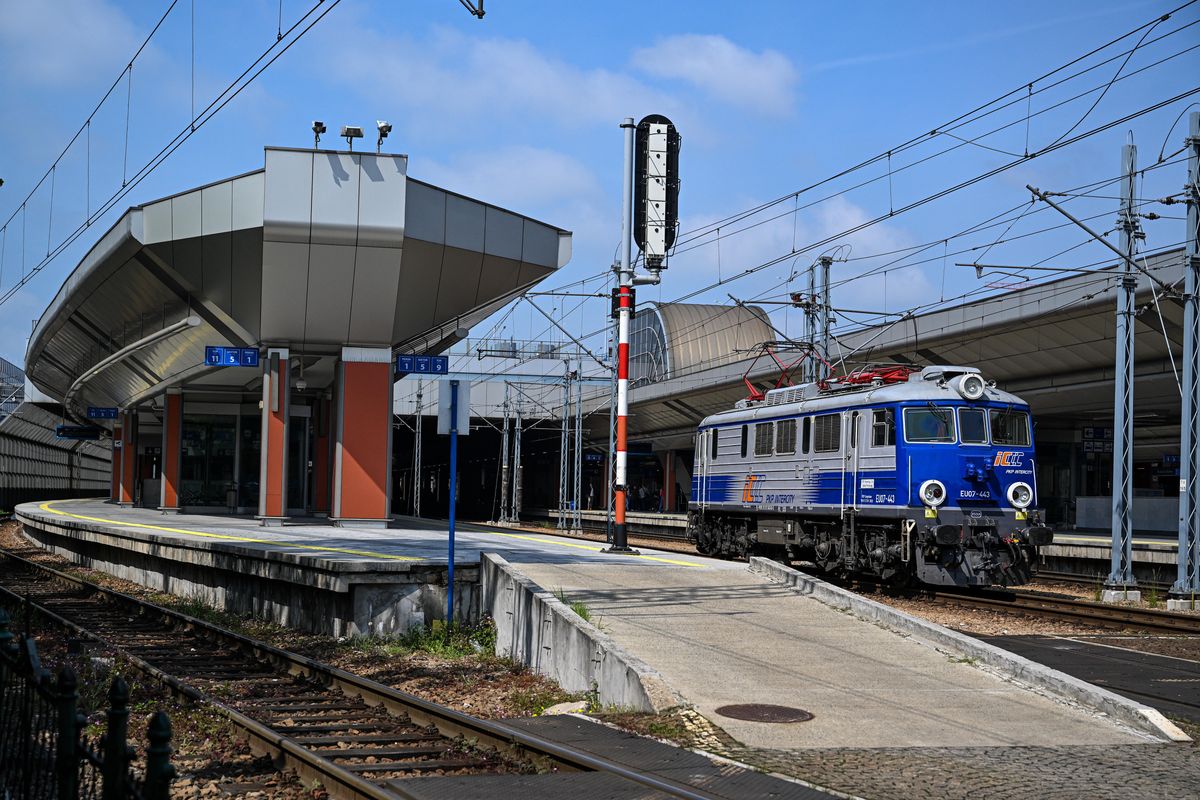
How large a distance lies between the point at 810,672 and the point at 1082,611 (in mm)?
10269

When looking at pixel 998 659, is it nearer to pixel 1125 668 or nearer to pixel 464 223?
pixel 1125 668

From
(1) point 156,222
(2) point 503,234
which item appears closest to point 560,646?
(2) point 503,234

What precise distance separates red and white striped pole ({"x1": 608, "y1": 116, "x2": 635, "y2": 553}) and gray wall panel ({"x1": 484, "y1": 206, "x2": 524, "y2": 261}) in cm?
746

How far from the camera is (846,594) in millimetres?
15438

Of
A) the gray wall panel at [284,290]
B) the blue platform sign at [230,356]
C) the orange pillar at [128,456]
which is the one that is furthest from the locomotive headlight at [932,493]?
the orange pillar at [128,456]

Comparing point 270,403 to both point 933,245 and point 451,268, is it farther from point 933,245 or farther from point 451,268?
point 933,245

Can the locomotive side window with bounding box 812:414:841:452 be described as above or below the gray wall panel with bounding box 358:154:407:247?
below

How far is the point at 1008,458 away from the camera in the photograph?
22.1m

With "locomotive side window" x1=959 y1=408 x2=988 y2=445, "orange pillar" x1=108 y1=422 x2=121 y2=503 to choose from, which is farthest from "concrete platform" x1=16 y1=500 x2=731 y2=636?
"orange pillar" x1=108 y1=422 x2=121 y2=503

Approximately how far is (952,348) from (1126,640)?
24414 mm

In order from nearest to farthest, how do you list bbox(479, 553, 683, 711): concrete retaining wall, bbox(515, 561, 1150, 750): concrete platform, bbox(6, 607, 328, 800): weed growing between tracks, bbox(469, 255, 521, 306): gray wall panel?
bbox(6, 607, 328, 800): weed growing between tracks < bbox(515, 561, 1150, 750): concrete platform < bbox(479, 553, 683, 711): concrete retaining wall < bbox(469, 255, 521, 306): gray wall panel

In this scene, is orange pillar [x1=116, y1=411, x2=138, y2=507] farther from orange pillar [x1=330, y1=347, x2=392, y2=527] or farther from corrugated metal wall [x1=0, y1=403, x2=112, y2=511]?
orange pillar [x1=330, y1=347, x2=392, y2=527]

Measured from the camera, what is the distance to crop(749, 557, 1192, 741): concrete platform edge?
10.3 metres

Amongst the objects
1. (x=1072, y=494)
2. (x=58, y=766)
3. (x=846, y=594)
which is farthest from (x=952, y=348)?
(x=58, y=766)
